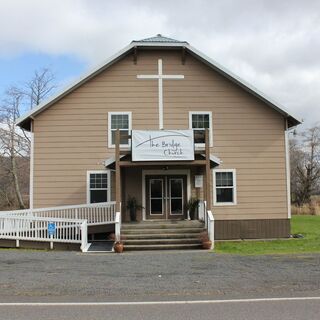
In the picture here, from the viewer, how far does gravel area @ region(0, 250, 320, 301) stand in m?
8.67

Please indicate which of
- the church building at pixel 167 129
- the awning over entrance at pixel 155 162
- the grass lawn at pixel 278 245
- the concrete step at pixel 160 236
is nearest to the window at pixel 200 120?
the church building at pixel 167 129

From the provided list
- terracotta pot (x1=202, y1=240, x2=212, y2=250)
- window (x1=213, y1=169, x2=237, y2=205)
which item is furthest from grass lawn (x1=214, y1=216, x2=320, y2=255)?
window (x1=213, y1=169, x2=237, y2=205)

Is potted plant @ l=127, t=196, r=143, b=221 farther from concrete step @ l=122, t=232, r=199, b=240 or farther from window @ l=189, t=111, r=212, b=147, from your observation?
window @ l=189, t=111, r=212, b=147

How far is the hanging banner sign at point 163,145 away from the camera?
19.1 m

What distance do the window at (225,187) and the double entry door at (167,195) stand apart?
4.69 feet

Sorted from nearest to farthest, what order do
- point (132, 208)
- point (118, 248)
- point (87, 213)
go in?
point (118, 248) → point (87, 213) → point (132, 208)

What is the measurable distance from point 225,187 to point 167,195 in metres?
2.62

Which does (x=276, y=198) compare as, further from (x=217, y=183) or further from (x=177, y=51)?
(x=177, y=51)

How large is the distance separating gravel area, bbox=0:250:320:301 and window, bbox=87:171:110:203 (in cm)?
813

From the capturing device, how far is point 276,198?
72.9 feet

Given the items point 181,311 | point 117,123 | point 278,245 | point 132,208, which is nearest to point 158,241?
point 132,208

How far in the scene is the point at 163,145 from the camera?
1919 centimetres

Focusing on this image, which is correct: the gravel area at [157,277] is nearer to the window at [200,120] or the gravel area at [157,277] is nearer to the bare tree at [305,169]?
the window at [200,120]

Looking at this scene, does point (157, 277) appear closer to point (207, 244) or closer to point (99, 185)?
point (207, 244)
